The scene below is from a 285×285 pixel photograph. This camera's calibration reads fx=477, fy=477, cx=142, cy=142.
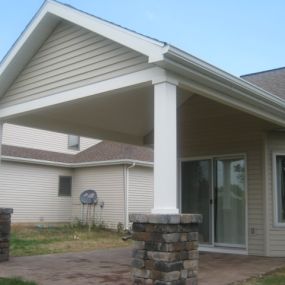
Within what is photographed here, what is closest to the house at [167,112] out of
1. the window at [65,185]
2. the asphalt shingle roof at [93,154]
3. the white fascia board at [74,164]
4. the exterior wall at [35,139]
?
the white fascia board at [74,164]

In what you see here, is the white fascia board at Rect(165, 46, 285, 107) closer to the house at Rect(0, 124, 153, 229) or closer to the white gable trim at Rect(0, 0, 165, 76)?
the white gable trim at Rect(0, 0, 165, 76)

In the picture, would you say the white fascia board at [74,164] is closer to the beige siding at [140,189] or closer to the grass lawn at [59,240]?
the beige siding at [140,189]

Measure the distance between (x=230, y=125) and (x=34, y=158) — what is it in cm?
1073

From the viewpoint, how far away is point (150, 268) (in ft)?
18.9

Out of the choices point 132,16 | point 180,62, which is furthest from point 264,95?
point 132,16

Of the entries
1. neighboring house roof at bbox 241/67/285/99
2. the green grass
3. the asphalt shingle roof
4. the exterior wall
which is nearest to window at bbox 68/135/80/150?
A: the exterior wall

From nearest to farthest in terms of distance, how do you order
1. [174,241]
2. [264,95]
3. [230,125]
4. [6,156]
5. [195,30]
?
[174,241] → [264,95] → [230,125] → [195,30] → [6,156]

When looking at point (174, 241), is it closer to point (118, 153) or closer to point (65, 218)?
point (118, 153)

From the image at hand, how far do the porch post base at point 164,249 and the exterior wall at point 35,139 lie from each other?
1526 cm

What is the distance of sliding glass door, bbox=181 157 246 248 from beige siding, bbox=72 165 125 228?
26.2 feet

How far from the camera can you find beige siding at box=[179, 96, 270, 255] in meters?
9.83

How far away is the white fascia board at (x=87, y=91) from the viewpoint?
6.44 meters

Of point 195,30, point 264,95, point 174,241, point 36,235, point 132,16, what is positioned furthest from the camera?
point 195,30

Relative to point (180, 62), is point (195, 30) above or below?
above
